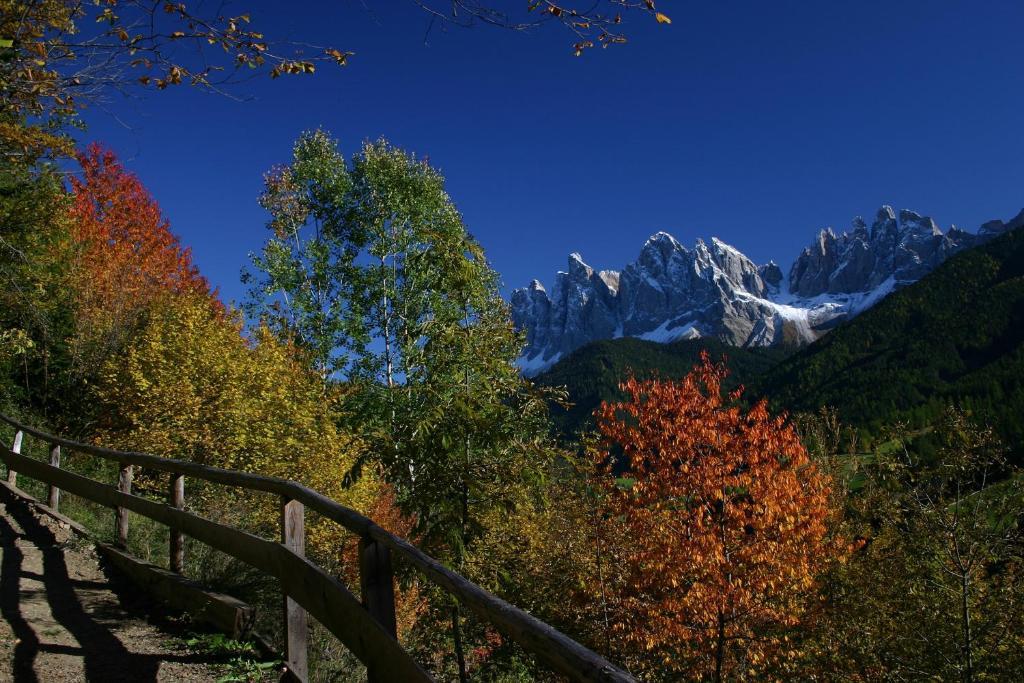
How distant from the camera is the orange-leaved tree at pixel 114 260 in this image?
23.0 meters

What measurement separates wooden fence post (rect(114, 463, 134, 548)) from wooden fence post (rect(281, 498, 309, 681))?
3729 millimetres

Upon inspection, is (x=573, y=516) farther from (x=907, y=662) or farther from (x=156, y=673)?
(x=156, y=673)

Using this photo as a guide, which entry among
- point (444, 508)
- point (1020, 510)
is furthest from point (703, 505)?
point (444, 508)

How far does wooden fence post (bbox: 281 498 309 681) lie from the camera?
4.30 m

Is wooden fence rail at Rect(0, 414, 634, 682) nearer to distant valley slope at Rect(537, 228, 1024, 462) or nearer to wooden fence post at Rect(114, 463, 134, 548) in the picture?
wooden fence post at Rect(114, 463, 134, 548)

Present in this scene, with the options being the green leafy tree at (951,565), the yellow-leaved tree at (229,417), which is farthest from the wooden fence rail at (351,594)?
the green leafy tree at (951,565)

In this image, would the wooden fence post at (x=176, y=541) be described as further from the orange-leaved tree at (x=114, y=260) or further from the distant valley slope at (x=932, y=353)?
the distant valley slope at (x=932, y=353)

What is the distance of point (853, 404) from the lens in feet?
509

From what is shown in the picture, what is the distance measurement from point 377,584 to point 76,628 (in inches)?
150

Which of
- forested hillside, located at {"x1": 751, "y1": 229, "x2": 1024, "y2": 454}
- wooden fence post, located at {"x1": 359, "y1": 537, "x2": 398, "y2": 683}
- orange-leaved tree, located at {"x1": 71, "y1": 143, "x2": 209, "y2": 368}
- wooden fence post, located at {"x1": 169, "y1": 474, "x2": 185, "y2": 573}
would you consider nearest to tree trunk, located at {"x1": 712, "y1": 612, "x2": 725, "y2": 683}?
wooden fence post, located at {"x1": 169, "y1": 474, "x2": 185, "y2": 573}

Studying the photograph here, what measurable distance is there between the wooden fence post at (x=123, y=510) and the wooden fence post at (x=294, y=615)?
12.2ft

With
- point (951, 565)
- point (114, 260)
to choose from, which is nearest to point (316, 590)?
Result: point (951, 565)

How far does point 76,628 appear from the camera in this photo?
5.30 metres

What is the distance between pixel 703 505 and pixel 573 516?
493cm
